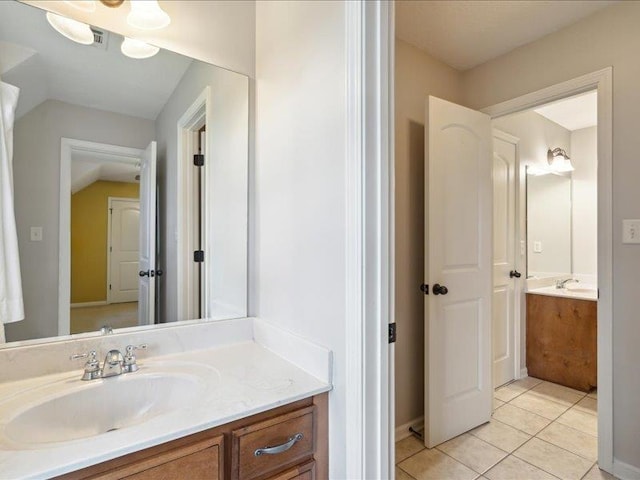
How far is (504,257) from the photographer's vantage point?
109 inches

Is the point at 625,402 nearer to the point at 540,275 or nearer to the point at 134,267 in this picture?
the point at 540,275

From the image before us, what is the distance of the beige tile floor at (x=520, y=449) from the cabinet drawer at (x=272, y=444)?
1.04 m

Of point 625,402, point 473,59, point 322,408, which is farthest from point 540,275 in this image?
point 322,408

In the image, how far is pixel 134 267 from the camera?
134cm

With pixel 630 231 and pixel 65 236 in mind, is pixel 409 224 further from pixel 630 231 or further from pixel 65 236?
pixel 65 236

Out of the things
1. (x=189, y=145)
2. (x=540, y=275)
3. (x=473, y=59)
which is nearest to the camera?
(x=189, y=145)

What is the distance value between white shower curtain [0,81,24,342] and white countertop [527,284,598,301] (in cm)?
342

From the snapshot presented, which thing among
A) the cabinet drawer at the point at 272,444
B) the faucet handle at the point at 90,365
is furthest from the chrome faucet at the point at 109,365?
the cabinet drawer at the point at 272,444

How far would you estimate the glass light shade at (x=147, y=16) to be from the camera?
1.21 metres

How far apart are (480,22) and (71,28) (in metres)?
1.99

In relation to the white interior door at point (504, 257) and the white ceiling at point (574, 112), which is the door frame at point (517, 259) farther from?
the white ceiling at point (574, 112)

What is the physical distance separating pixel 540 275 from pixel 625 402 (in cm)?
178

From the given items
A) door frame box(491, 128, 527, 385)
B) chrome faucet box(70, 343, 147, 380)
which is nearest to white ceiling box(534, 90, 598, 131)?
door frame box(491, 128, 527, 385)

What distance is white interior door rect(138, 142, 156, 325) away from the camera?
4.36 feet
